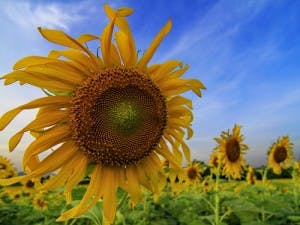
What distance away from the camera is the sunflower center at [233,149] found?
7.45m

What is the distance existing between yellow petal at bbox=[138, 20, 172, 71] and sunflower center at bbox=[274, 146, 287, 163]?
6754 mm

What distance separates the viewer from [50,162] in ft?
8.64

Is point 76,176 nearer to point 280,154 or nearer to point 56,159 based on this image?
point 56,159

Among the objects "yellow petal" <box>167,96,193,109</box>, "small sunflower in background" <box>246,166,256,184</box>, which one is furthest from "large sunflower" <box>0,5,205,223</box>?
"small sunflower in background" <box>246,166,256,184</box>

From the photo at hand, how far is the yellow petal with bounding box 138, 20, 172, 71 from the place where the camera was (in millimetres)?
2729

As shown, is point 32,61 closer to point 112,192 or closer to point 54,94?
point 54,94

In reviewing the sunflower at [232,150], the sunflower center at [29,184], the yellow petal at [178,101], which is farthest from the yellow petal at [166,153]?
the sunflower center at [29,184]

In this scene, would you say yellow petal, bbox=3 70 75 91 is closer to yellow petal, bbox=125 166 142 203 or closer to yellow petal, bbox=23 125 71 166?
Result: yellow petal, bbox=23 125 71 166

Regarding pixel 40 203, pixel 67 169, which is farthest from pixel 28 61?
pixel 40 203

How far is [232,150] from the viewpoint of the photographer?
24.5 feet

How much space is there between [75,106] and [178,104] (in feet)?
2.69

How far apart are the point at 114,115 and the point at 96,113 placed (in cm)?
12

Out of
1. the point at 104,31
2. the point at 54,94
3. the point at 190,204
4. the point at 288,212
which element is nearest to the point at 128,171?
the point at 54,94

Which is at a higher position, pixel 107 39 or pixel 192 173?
pixel 192 173
